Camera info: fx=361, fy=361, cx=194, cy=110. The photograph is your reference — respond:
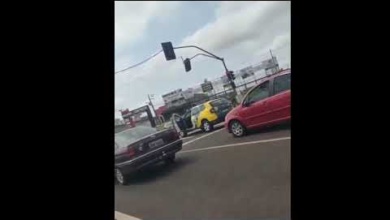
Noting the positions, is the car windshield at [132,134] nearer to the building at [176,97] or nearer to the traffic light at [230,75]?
the building at [176,97]

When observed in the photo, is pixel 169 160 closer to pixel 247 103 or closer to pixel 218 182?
pixel 218 182

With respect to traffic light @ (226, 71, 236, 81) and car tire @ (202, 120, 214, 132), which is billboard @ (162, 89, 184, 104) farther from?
traffic light @ (226, 71, 236, 81)

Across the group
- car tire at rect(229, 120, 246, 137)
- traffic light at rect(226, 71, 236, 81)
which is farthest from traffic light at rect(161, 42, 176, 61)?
car tire at rect(229, 120, 246, 137)

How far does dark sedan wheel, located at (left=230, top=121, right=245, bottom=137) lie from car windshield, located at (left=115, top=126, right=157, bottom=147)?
605 millimetres

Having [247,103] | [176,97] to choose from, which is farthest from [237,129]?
[176,97]

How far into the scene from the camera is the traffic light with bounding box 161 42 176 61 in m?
2.73

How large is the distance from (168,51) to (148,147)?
76cm

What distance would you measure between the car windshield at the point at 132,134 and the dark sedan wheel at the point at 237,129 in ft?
1.98

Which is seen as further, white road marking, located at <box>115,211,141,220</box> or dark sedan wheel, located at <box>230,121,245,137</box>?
dark sedan wheel, located at <box>230,121,245,137</box>

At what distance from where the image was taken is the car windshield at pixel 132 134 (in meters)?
2.63

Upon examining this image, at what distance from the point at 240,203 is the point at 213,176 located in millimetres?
292
